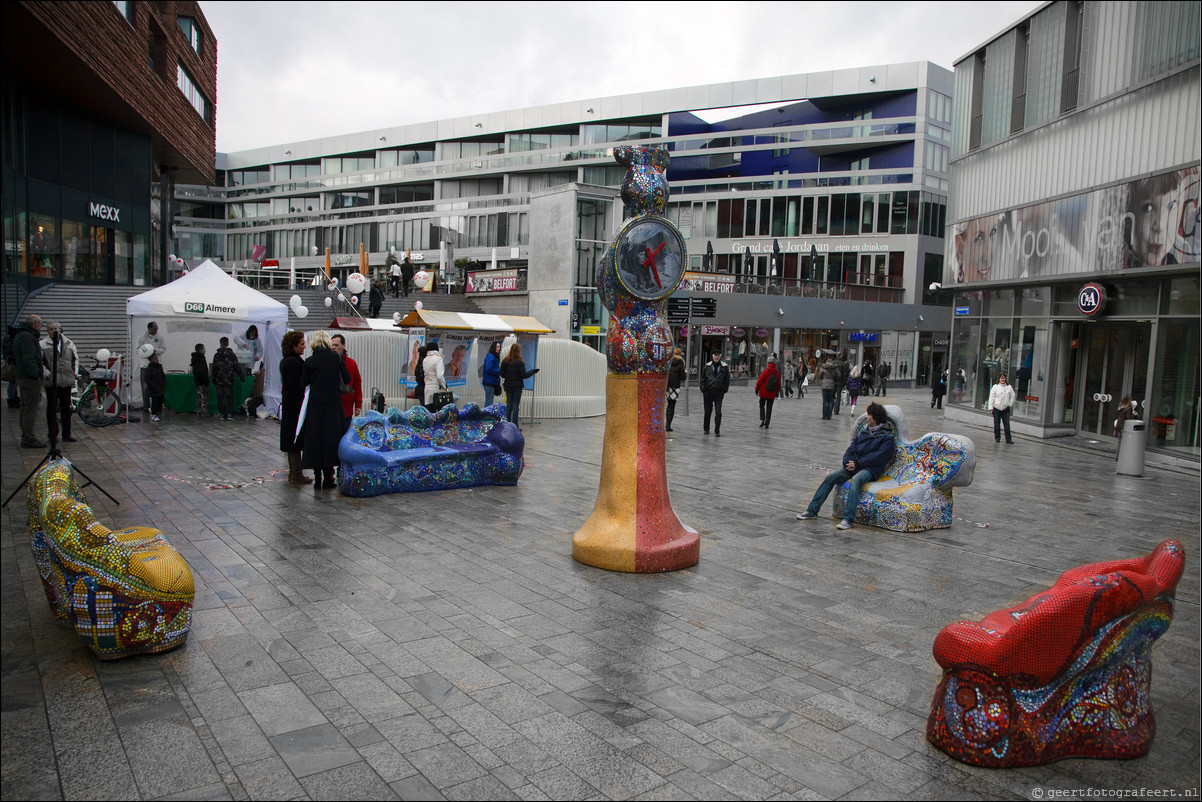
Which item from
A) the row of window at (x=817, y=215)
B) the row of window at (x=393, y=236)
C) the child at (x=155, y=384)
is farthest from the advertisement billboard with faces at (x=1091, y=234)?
the row of window at (x=393, y=236)

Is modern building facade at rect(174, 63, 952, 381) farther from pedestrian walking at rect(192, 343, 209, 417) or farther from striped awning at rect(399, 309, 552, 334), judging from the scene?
pedestrian walking at rect(192, 343, 209, 417)

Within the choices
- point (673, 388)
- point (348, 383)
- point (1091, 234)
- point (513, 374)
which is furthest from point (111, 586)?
point (1091, 234)

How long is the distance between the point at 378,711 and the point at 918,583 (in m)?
4.42

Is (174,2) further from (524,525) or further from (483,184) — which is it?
(483,184)

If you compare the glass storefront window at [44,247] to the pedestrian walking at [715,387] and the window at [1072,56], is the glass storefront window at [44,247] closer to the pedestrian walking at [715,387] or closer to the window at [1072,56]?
the pedestrian walking at [715,387]

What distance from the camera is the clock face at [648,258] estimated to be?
21.9 feet

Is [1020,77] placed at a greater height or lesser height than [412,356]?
greater

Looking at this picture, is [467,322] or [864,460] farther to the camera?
[467,322]

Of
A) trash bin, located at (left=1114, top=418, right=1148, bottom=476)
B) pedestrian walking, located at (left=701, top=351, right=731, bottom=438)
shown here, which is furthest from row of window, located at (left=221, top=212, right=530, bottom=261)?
trash bin, located at (left=1114, top=418, right=1148, bottom=476)

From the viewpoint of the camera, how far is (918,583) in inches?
258

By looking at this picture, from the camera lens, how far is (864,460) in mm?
8562

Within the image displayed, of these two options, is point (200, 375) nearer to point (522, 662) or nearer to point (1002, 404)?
point (522, 662)

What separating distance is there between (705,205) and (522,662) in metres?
53.2

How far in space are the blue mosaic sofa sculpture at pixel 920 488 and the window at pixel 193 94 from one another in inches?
940
